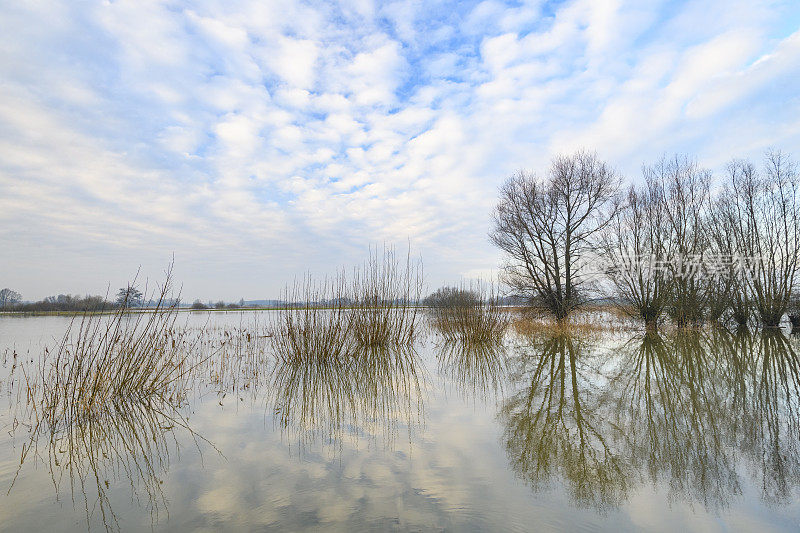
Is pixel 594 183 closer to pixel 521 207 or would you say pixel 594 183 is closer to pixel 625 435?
pixel 521 207

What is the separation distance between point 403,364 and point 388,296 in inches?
87.8

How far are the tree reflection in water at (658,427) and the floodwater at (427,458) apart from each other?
2 cm

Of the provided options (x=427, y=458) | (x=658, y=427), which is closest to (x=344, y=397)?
(x=427, y=458)

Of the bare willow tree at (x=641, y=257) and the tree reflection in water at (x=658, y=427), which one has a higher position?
the bare willow tree at (x=641, y=257)

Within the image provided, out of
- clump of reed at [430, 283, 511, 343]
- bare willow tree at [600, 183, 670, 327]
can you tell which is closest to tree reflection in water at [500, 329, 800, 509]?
clump of reed at [430, 283, 511, 343]

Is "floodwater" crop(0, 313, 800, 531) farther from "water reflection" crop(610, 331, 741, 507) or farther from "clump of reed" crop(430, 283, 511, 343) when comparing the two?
"clump of reed" crop(430, 283, 511, 343)

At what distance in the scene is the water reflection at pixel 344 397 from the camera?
3.74 m

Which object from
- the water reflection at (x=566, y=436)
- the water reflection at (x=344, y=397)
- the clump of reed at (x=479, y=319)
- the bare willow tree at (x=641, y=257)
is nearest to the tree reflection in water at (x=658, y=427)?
the water reflection at (x=566, y=436)

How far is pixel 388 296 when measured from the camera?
9484 millimetres

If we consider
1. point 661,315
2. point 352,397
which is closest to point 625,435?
point 352,397

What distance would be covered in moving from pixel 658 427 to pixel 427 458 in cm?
223

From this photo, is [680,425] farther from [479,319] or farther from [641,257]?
[641,257]

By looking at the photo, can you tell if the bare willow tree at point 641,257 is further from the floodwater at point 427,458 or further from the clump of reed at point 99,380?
the clump of reed at point 99,380

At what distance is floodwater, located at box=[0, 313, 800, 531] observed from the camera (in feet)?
7.01
